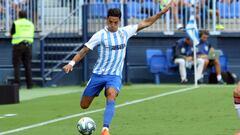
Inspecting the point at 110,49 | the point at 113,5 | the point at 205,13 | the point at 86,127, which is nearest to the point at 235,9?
the point at 205,13

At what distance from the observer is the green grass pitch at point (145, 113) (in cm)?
1319

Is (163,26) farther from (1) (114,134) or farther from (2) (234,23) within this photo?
(1) (114,134)

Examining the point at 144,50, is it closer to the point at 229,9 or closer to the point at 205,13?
the point at 205,13

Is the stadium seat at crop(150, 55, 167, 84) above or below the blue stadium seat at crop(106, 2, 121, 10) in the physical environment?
below

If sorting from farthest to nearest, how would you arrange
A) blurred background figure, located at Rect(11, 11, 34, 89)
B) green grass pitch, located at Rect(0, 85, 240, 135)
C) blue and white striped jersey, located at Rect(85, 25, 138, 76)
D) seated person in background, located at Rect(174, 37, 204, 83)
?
1. seated person in background, located at Rect(174, 37, 204, 83)
2. blurred background figure, located at Rect(11, 11, 34, 89)
3. green grass pitch, located at Rect(0, 85, 240, 135)
4. blue and white striped jersey, located at Rect(85, 25, 138, 76)

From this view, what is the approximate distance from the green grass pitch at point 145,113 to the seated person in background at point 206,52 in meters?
2.81

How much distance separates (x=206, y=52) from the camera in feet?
85.9

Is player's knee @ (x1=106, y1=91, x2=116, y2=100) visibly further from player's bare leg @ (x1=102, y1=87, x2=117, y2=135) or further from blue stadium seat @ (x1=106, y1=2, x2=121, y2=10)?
blue stadium seat @ (x1=106, y1=2, x2=121, y2=10)

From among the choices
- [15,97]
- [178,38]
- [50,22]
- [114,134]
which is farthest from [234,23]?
[114,134]

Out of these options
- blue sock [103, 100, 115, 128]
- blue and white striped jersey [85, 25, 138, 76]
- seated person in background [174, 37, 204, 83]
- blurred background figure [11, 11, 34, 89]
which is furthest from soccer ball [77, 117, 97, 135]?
seated person in background [174, 37, 204, 83]

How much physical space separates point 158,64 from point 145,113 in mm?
10495

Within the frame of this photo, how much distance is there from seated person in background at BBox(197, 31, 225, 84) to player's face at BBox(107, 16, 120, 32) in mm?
13344

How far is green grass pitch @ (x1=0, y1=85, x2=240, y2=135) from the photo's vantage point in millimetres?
13188

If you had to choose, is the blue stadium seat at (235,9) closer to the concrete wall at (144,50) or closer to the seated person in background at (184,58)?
the concrete wall at (144,50)
